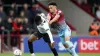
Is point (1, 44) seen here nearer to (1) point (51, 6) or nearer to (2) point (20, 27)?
(2) point (20, 27)

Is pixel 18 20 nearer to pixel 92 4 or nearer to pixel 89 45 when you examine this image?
pixel 89 45

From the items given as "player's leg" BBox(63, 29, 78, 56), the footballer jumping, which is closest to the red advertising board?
the footballer jumping

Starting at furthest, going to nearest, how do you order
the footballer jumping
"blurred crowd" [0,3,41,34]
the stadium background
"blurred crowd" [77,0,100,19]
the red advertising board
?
"blurred crowd" [77,0,100,19]
"blurred crowd" [0,3,41,34]
the red advertising board
the stadium background
the footballer jumping

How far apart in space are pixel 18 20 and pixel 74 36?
280cm

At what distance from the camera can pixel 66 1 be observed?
1134 inches

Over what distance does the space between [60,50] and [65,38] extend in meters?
6.90

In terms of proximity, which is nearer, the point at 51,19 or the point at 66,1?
the point at 51,19

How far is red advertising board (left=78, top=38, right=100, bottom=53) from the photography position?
944 inches

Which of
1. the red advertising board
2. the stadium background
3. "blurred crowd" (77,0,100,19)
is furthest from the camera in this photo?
"blurred crowd" (77,0,100,19)

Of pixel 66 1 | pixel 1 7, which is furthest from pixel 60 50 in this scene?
pixel 66 1

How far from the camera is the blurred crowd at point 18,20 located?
2434 centimetres

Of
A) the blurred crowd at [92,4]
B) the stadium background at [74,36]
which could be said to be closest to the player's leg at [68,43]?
the stadium background at [74,36]

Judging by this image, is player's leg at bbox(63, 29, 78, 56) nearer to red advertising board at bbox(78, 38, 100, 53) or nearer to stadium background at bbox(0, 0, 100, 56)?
stadium background at bbox(0, 0, 100, 56)

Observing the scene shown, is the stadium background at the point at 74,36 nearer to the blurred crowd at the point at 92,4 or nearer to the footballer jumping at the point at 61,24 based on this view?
the blurred crowd at the point at 92,4
